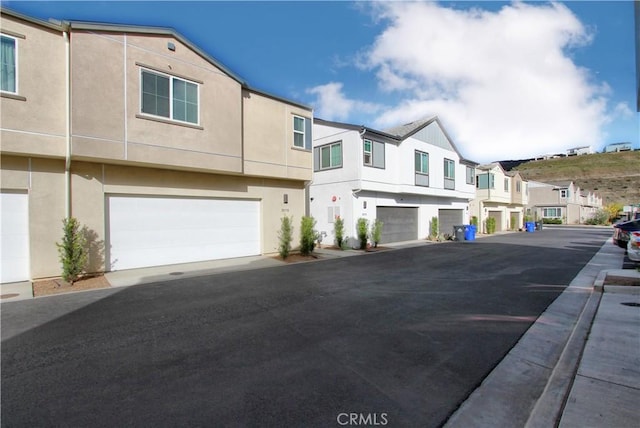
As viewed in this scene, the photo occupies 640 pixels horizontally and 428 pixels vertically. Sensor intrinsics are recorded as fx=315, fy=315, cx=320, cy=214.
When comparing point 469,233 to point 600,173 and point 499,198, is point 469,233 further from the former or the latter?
point 600,173

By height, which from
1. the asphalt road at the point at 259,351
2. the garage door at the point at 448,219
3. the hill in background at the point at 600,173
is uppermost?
the hill in background at the point at 600,173

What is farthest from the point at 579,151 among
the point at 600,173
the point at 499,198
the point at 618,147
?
the point at 499,198

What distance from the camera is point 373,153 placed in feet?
55.1

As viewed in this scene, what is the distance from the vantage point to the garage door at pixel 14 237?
8055 millimetres

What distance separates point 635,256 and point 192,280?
43.0 ft

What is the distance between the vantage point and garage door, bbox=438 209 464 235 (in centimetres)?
2364

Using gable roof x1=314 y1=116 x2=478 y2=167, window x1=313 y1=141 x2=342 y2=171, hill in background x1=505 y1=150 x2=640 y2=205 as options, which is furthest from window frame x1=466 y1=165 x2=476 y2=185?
hill in background x1=505 y1=150 x2=640 y2=205

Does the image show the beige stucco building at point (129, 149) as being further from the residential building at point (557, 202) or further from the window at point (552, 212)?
the window at point (552, 212)

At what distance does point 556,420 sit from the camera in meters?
2.79

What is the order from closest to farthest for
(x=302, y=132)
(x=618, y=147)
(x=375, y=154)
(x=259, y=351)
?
1. (x=259, y=351)
2. (x=302, y=132)
3. (x=375, y=154)
4. (x=618, y=147)

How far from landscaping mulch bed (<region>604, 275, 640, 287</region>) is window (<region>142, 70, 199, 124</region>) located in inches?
491

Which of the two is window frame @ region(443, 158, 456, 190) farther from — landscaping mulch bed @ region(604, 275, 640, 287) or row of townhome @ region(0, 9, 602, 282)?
landscaping mulch bed @ region(604, 275, 640, 287)

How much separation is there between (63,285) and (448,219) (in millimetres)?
23387

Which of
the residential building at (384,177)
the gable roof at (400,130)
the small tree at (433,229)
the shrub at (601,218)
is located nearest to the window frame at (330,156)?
the residential building at (384,177)
